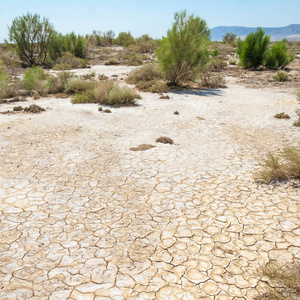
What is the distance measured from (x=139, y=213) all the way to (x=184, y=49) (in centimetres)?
1172

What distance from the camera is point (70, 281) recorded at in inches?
112

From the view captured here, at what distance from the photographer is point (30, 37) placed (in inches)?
936

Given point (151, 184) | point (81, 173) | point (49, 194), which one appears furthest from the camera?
point (81, 173)

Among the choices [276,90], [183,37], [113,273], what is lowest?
[113,273]

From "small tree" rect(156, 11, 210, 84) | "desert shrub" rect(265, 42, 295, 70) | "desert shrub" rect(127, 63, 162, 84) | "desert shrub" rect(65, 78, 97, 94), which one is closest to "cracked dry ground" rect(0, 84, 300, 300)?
"desert shrub" rect(65, 78, 97, 94)

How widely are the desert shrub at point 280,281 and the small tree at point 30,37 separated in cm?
2592

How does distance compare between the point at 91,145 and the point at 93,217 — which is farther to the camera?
the point at 91,145

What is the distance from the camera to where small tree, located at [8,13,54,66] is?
23.1 meters

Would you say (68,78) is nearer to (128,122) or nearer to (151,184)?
(128,122)

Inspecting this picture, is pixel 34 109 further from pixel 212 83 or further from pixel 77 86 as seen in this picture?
pixel 212 83

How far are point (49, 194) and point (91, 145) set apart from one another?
7.61ft

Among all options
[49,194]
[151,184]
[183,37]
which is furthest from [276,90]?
[49,194]

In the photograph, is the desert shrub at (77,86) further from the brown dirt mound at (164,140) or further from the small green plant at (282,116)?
the small green plant at (282,116)

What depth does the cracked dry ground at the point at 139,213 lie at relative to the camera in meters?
2.87
